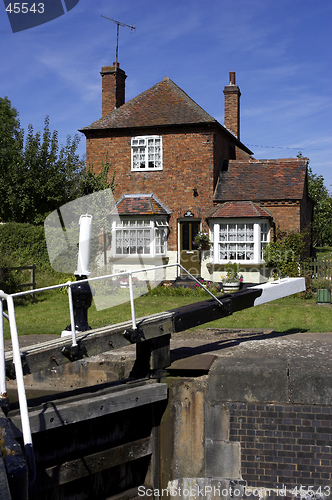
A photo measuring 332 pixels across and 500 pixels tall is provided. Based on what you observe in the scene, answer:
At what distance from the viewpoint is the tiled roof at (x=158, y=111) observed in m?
18.7

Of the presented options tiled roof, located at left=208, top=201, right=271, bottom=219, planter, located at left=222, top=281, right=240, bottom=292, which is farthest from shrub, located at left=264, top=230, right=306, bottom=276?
planter, located at left=222, top=281, right=240, bottom=292

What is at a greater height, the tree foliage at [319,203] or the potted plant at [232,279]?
the tree foliage at [319,203]

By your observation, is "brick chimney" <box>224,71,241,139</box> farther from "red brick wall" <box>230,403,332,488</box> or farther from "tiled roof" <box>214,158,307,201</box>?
"red brick wall" <box>230,403,332,488</box>

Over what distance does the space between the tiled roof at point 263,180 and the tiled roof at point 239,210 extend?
0.37 metres

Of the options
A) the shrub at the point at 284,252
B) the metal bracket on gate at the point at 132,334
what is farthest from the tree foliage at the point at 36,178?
the metal bracket on gate at the point at 132,334

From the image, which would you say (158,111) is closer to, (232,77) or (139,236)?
(139,236)

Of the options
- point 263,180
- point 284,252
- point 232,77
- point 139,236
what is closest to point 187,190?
point 139,236

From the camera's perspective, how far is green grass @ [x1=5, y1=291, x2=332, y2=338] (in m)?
10.1

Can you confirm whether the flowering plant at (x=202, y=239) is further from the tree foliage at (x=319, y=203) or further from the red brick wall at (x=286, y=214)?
the tree foliage at (x=319, y=203)

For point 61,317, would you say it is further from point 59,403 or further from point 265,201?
point 265,201

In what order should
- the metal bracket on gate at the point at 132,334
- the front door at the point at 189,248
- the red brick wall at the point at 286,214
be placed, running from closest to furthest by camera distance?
1. the metal bracket on gate at the point at 132,334
2. the red brick wall at the point at 286,214
3. the front door at the point at 189,248

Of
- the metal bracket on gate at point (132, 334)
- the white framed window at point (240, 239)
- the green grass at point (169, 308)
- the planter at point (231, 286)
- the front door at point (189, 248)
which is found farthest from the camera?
the front door at point (189, 248)

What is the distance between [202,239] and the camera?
1798cm

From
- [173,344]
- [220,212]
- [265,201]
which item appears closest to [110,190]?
[220,212]
